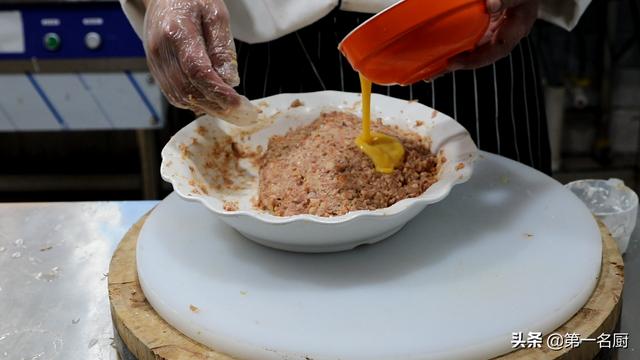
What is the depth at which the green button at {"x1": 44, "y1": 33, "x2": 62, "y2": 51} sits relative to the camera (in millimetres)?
2264

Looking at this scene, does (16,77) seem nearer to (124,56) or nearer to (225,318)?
(124,56)

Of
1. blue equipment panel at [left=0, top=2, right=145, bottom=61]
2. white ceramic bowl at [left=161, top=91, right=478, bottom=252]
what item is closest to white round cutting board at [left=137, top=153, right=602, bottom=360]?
white ceramic bowl at [left=161, top=91, right=478, bottom=252]

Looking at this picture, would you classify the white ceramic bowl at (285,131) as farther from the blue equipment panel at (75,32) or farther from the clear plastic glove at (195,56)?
the blue equipment panel at (75,32)

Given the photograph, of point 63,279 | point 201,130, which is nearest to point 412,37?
point 201,130

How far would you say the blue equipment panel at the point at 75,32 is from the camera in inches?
87.7

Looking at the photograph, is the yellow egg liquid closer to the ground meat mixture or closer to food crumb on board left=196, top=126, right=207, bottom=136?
the ground meat mixture

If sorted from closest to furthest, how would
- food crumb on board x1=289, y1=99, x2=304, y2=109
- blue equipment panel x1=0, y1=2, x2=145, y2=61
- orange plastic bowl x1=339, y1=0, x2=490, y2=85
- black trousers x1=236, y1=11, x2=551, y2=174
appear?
1. orange plastic bowl x1=339, y1=0, x2=490, y2=85
2. food crumb on board x1=289, y1=99, x2=304, y2=109
3. black trousers x1=236, y1=11, x2=551, y2=174
4. blue equipment panel x1=0, y1=2, x2=145, y2=61

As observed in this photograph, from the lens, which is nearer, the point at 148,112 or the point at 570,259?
the point at 570,259

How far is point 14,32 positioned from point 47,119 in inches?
12.3

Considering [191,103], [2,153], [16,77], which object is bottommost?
[2,153]

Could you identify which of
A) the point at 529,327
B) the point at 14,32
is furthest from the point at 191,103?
the point at 14,32

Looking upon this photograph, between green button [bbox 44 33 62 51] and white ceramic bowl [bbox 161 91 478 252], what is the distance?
129cm

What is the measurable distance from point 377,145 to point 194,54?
12.6 inches

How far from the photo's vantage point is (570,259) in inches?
38.0
